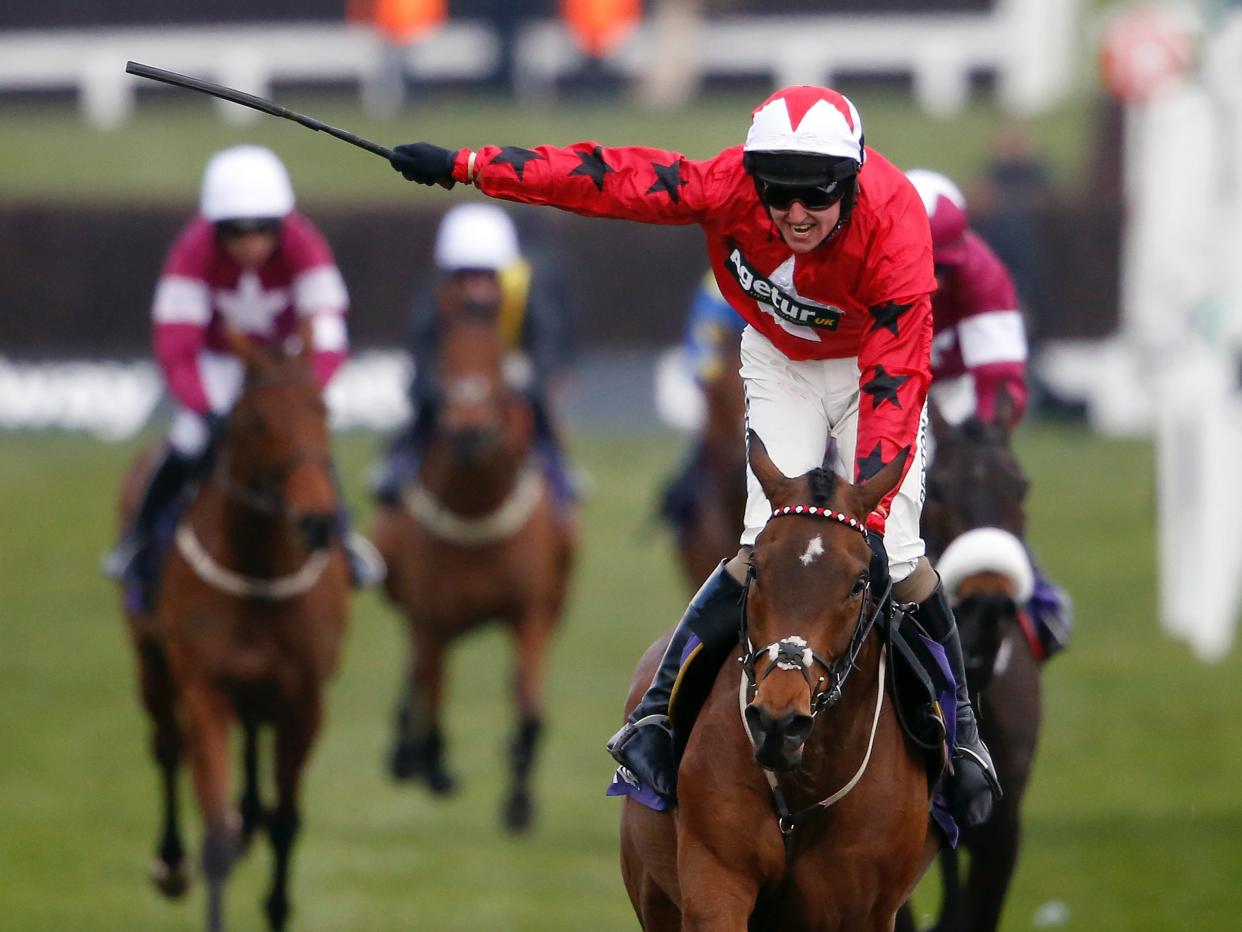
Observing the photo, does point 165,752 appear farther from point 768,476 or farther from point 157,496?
point 768,476

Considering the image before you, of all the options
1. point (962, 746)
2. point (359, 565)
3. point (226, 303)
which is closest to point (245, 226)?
point (226, 303)

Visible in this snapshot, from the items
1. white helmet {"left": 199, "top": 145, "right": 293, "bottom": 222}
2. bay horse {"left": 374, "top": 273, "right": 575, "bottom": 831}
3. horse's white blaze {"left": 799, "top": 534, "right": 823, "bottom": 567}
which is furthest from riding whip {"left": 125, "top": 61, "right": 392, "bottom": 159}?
bay horse {"left": 374, "top": 273, "right": 575, "bottom": 831}

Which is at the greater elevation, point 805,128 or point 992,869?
point 805,128

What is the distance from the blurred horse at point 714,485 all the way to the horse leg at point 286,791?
262 centimetres

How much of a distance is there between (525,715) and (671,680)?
5081mm

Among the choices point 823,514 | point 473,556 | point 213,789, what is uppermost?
point 823,514

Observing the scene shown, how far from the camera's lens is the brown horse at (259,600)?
27.5 feet

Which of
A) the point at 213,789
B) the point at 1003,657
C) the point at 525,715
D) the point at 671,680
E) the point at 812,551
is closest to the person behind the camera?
the point at 812,551

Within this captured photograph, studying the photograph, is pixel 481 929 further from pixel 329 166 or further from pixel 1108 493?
pixel 329 166

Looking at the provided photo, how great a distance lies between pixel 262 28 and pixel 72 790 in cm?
1889

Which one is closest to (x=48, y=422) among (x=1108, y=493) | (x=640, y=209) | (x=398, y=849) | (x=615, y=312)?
(x=615, y=312)

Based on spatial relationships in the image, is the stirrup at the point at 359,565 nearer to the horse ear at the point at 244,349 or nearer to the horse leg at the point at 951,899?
the horse ear at the point at 244,349

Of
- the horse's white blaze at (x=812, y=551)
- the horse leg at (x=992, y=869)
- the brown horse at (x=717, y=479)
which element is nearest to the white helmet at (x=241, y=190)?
the brown horse at (x=717, y=479)

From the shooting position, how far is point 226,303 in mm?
9117
